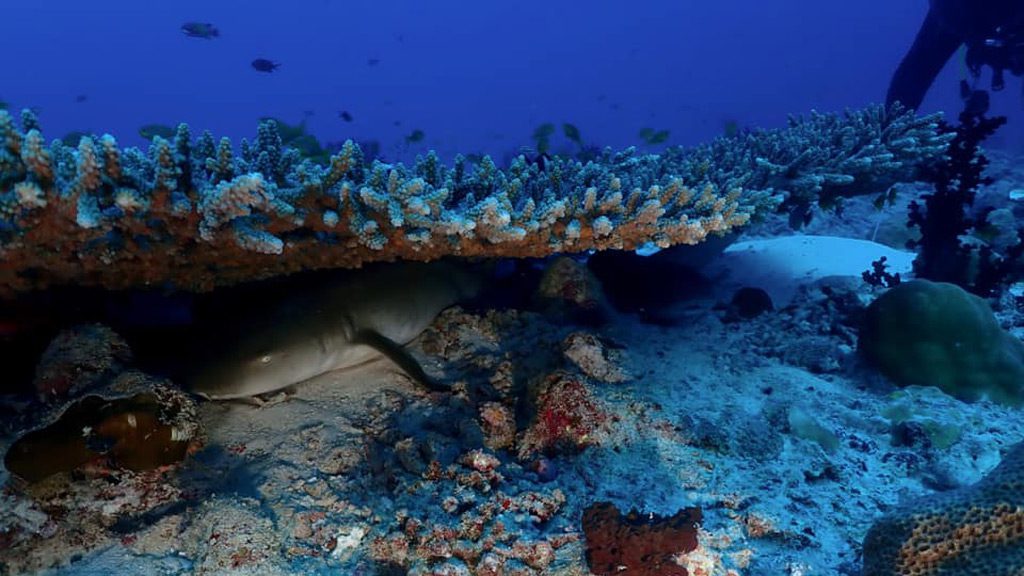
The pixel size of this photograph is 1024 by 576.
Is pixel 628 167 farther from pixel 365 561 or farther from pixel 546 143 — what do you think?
pixel 365 561

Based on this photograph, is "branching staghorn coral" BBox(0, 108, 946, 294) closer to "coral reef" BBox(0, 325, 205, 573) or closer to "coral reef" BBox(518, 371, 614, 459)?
"coral reef" BBox(0, 325, 205, 573)

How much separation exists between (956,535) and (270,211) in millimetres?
3188

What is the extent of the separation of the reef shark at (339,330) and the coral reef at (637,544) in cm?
147

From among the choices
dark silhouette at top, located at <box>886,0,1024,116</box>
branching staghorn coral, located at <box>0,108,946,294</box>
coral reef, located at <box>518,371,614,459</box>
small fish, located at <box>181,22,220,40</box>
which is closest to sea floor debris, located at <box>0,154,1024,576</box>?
coral reef, located at <box>518,371,614,459</box>

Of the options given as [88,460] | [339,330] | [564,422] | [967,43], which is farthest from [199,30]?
[967,43]

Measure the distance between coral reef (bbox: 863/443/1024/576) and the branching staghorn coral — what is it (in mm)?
1793

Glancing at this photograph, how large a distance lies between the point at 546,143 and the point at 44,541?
488 cm

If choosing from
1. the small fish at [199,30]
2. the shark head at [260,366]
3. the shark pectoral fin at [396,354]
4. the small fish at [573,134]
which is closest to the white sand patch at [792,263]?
the small fish at [573,134]

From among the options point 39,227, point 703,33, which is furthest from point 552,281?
point 703,33

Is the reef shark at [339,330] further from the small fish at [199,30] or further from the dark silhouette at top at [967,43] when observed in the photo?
the small fish at [199,30]

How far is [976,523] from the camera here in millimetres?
2176

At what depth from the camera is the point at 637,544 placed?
2.24 meters

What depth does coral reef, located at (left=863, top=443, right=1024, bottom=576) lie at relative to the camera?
212 centimetres

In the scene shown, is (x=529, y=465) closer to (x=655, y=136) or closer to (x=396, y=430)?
(x=396, y=430)
